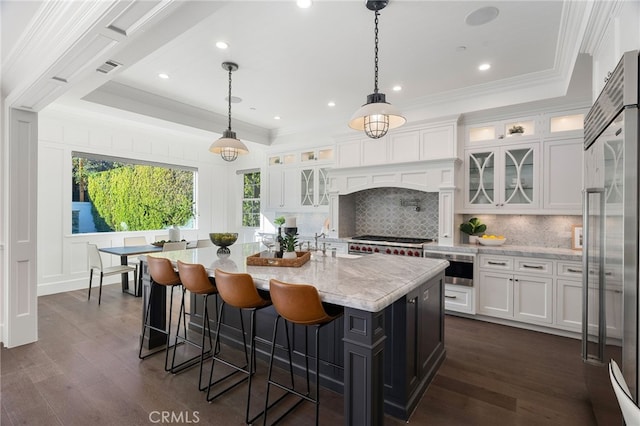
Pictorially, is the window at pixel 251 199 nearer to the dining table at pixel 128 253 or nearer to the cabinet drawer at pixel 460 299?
the dining table at pixel 128 253

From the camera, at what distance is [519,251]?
3734mm

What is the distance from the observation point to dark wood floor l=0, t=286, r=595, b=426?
7.02 feet

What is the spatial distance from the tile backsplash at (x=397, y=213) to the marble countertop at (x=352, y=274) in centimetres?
220

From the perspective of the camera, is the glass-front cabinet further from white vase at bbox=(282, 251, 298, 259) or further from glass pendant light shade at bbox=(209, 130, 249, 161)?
glass pendant light shade at bbox=(209, 130, 249, 161)

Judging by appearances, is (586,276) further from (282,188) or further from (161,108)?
(161,108)

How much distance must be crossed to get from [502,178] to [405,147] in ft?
4.41

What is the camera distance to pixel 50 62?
245cm

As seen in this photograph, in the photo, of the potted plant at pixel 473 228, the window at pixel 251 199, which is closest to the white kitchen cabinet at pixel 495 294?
the potted plant at pixel 473 228

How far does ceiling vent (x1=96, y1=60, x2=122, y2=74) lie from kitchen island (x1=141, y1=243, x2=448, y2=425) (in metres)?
1.73

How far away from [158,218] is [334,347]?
215 inches

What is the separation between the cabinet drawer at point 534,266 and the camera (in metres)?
3.61

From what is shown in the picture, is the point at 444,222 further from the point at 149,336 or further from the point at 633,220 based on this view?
the point at 149,336

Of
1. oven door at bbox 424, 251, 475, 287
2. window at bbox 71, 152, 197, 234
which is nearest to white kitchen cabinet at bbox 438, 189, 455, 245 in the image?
oven door at bbox 424, 251, 475, 287

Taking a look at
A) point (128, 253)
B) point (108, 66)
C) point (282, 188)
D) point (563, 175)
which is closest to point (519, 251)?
point (563, 175)
